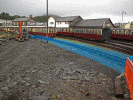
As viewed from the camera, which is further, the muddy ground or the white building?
the white building

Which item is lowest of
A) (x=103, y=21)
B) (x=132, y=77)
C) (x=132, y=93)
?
(x=132, y=93)

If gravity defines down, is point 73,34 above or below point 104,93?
above

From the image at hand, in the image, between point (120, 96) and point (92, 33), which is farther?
point (92, 33)

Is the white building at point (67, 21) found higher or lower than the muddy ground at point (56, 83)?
higher

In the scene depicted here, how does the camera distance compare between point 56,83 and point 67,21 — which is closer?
point 56,83

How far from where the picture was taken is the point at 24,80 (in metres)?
7.59

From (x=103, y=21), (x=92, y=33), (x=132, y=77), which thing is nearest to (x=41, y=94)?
(x=132, y=77)

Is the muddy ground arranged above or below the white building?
below

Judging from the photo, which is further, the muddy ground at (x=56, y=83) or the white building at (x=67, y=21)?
the white building at (x=67, y=21)

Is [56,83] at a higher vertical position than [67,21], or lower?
lower

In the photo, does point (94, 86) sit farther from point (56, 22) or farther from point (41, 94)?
point (56, 22)

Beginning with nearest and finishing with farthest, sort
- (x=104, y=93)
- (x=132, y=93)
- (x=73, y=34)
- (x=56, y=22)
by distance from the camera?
(x=132, y=93), (x=104, y=93), (x=73, y=34), (x=56, y=22)

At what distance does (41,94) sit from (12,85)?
2.12 m

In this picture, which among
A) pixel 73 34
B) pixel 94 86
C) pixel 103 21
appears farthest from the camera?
pixel 103 21
